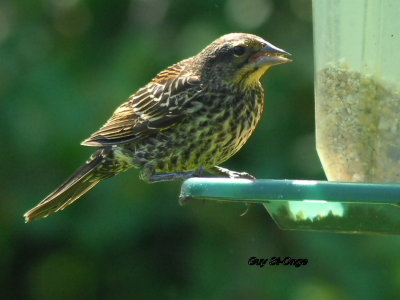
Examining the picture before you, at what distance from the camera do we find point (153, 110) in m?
4.32

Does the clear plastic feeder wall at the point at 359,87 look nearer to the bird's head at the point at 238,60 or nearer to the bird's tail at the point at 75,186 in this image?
the bird's head at the point at 238,60

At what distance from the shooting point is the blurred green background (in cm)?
535

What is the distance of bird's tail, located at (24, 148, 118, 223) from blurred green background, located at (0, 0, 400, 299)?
0.80 metres

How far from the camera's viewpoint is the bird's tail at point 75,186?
14.8 ft

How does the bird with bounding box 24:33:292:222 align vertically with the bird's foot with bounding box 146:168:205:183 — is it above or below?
above

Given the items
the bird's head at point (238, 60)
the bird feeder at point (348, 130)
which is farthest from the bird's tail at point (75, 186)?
the bird feeder at point (348, 130)

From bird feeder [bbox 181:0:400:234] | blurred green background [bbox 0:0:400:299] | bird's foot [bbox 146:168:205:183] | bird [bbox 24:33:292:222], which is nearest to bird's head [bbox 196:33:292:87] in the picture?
bird [bbox 24:33:292:222]

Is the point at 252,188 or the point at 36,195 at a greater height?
the point at 252,188

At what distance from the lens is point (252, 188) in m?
2.85

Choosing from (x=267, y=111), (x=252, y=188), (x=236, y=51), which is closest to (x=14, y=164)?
(x=267, y=111)

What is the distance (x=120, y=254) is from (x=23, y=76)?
1082 millimetres

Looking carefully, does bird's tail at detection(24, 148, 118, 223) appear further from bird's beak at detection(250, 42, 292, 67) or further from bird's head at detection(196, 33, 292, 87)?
bird's beak at detection(250, 42, 292, 67)

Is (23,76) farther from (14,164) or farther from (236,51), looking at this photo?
(236,51)

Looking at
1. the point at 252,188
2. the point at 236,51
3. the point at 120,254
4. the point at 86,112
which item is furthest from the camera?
the point at 120,254
